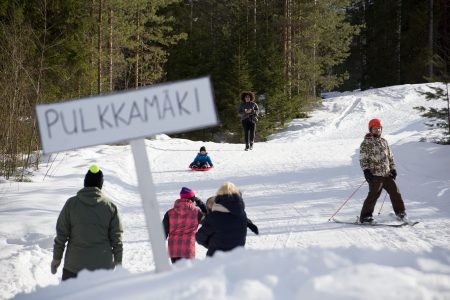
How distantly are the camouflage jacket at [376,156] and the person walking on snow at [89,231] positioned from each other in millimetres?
5034

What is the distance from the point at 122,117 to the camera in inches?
119

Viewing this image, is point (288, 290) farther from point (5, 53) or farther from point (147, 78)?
point (147, 78)

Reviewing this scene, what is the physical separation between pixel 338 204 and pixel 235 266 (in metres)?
6.83

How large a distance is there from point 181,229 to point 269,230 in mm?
2852

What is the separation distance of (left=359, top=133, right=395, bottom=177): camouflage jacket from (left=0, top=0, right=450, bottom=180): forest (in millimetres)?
5744

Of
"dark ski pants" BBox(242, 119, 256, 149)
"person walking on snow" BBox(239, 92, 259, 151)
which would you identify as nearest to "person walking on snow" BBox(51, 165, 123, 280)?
"person walking on snow" BBox(239, 92, 259, 151)

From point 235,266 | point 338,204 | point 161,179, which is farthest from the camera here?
point 161,179

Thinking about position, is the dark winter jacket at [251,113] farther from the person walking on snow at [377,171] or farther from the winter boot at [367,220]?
the winter boot at [367,220]

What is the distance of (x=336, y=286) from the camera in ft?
9.29

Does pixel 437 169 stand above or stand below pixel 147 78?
below

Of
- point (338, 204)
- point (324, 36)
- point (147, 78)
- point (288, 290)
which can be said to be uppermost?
point (324, 36)

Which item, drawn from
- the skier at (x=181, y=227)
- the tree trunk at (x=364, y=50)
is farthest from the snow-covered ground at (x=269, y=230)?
the tree trunk at (x=364, y=50)

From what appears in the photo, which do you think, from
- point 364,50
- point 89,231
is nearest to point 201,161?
point 89,231

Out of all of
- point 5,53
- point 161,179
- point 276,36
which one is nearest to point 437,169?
point 161,179
